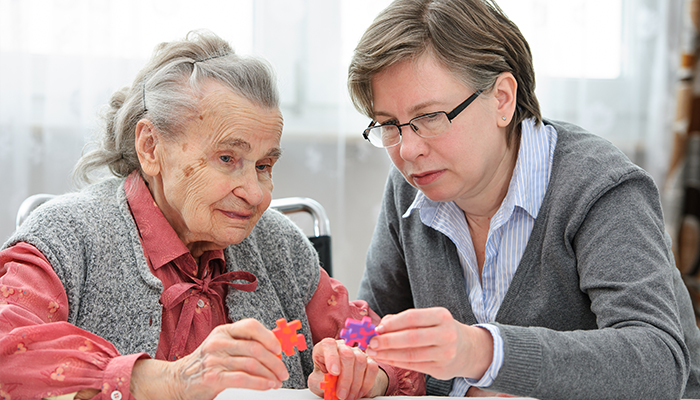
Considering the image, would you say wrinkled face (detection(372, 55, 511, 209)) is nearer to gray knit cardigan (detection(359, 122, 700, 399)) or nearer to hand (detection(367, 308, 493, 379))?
gray knit cardigan (detection(359, 122, 700, 399))

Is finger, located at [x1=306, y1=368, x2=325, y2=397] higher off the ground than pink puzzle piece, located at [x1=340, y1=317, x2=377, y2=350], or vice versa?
pink puzzle piece, located at [x1=340, y1=317, x2=377, y2=350]

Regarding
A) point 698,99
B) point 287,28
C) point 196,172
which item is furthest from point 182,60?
point 698,99

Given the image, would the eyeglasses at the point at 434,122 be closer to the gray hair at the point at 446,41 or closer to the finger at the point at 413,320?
the gray hair at the point at 446,41

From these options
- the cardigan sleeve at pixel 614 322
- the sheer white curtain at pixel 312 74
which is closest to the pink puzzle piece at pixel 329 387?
the cardigan sleeve at pixel 614 322

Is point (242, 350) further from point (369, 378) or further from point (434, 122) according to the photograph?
point (434, 122)

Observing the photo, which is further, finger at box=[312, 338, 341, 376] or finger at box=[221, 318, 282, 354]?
finger at box=[312, 338, 341, 376]

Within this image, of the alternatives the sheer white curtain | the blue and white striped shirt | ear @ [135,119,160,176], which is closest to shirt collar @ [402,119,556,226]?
the blue and white striped shirt

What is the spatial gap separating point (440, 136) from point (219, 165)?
0.49 m

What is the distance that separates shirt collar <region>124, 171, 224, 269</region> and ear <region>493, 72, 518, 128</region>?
0.78 m

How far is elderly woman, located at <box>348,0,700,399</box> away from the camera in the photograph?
1064 millimetres

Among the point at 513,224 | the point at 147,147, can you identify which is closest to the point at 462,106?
the point at 513,224

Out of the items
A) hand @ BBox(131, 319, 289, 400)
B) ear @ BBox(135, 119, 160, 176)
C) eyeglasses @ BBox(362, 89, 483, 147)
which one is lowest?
hand @ BBox(131, 319, 289, 400)

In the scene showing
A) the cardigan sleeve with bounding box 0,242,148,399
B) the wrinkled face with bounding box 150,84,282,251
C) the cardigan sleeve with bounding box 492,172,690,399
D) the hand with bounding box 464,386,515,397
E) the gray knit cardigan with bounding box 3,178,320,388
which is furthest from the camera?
the hand with bounding box 464,386,515,397

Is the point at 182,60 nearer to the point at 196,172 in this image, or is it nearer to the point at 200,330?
the point at 196,172
